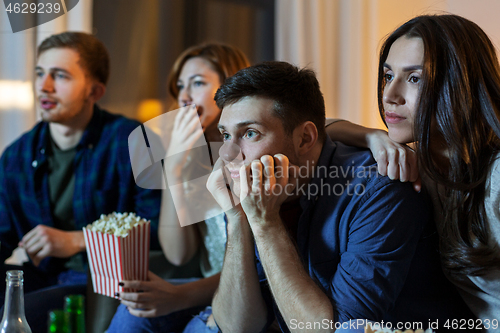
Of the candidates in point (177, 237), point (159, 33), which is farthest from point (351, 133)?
point (159, 33)

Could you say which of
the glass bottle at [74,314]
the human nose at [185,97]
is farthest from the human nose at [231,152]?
the human nose at [185,97]

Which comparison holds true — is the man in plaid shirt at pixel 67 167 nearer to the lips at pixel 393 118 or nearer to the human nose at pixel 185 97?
the human nose at pixel 185 97

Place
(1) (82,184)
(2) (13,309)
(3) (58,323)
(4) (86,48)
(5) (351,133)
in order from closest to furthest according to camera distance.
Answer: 1. (3) (58,323)
2. (2) (13,309)
3. (5) (351,133)
4. (1) (82,184)
5. (4) (86,48)

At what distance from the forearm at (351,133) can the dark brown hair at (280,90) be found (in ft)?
0.29

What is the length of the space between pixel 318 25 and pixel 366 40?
276mm

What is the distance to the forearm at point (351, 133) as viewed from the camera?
1179 millimetres

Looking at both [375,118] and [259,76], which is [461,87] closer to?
[259,76]

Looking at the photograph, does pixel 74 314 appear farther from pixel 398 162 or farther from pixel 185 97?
pixel 185 97

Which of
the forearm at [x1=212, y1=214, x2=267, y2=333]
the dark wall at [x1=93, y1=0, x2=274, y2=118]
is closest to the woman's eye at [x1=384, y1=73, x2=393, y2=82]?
the forearm at [x1=212, y1=214, x2=267, y2=333]

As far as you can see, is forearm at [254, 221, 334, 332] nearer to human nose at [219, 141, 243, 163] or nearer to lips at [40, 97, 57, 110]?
human nose at [219, 141, 243, 163]

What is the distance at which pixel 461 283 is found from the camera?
1.04 metres

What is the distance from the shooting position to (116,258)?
1.24m

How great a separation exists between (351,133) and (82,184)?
1223mm

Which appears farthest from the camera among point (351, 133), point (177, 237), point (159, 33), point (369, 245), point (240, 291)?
point (159, 33)
